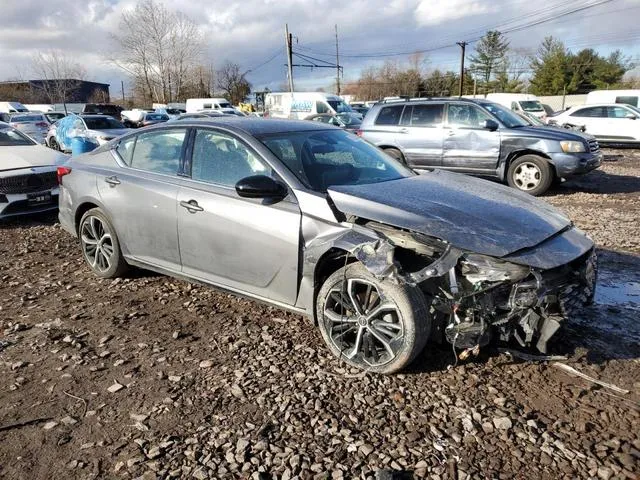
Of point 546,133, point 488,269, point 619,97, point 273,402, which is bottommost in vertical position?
point 273,402

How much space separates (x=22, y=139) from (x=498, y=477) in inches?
373

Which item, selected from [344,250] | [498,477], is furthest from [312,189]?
[498,477]

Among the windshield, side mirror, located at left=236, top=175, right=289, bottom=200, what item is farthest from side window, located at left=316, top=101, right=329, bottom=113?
side mirror, located at left=236, top=175, right=289, bottom=200

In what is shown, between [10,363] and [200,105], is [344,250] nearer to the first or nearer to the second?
[10,363]

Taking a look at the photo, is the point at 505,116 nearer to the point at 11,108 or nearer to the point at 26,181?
the point at 26,181

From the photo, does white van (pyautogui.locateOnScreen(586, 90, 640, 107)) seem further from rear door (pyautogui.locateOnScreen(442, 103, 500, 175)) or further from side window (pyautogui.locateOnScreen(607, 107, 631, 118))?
rear door (pyautogui.locateOnScreen(442, 103, 500, 175))

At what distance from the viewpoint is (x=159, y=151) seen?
4625 mm

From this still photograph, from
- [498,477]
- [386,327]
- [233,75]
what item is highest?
[233,75]

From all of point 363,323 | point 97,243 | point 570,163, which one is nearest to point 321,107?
point 570,163

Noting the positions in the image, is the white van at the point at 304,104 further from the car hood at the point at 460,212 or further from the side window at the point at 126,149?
the car hood at the point at 460,212

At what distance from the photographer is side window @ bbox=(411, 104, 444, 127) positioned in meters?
10.7

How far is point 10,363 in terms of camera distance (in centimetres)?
355

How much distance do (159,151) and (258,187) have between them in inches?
60.9

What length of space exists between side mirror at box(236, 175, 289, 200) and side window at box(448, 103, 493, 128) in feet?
24.7
